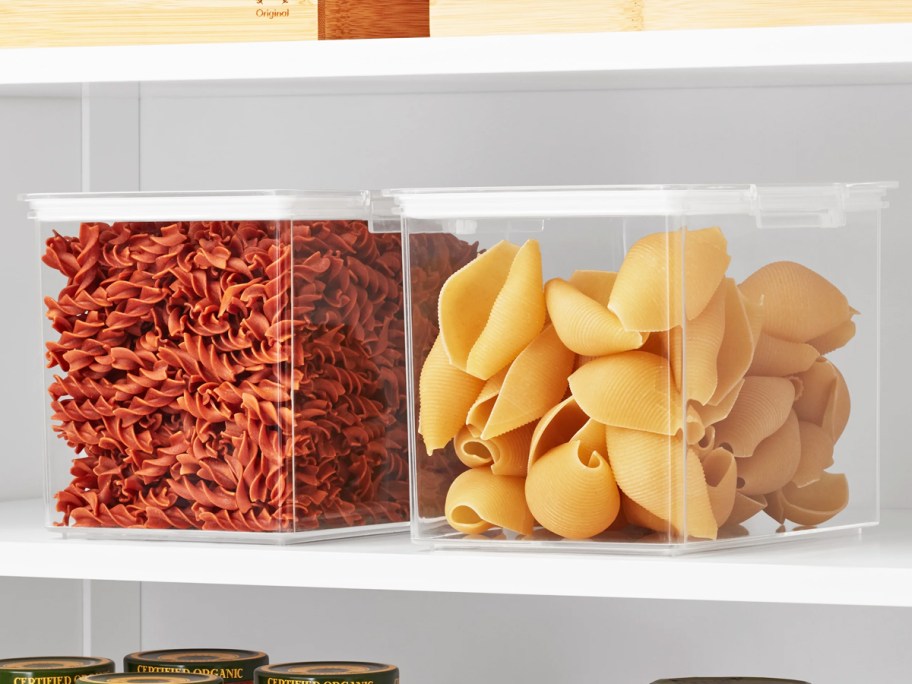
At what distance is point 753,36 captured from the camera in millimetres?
743

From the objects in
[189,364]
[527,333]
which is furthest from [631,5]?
[189,364]

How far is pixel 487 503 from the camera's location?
0.79 meters

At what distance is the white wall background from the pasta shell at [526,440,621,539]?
0.36 meters

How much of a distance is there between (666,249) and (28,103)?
0.65 meters

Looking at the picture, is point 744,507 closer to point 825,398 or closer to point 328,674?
point 825,398

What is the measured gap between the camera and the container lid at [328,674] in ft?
2.67

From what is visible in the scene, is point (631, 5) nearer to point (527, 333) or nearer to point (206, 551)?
point (527, 333)

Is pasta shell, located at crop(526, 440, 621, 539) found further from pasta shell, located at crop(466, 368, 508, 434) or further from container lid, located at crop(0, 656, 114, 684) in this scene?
container lid, located at crop(0, 656, 114, 684)

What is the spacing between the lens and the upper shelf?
73 centimetres

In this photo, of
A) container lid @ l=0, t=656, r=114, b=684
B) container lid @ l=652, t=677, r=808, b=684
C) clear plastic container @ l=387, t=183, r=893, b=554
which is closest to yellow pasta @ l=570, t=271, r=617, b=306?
clear plastic container @ l=387, t=183, r=893, b=554

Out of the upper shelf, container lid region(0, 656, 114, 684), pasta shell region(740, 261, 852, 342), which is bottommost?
container lid region(0, 656, 114, 684)

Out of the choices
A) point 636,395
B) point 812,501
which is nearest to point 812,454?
point 812,501

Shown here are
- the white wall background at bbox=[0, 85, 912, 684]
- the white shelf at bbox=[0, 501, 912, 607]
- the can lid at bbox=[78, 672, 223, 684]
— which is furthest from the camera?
the white wall background at bbox=[0, 85, 912, 684]

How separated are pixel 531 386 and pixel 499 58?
0.63ft
